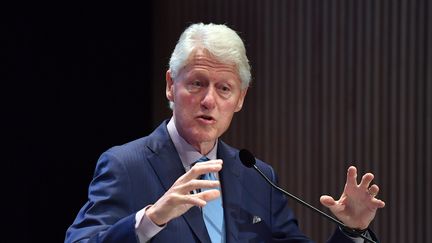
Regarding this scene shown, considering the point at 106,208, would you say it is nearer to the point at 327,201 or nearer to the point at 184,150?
the point at 184,150

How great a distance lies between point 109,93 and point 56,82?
36 centimetres

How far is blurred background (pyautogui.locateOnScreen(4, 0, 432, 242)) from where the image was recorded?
3.75 metres

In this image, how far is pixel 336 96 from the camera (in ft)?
13.4

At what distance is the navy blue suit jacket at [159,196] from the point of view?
2.04 metres

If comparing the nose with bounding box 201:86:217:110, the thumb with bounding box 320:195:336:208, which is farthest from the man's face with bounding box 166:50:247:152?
the thumb with bounding box 320:195:336:208

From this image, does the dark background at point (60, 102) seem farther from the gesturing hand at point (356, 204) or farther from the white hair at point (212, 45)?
the gesturing hand at point (356, 204)

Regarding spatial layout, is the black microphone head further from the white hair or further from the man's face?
the white hair

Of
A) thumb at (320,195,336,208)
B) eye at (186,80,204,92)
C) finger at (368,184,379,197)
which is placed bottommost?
thumb at (320,195,336,208)

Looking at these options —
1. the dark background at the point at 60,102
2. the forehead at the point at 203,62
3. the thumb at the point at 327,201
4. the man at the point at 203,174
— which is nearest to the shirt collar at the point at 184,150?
the man at the point at 203,174

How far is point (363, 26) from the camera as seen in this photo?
4016mm

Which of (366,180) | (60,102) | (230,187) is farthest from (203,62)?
(60,102)

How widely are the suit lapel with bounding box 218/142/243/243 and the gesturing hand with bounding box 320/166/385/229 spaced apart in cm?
30

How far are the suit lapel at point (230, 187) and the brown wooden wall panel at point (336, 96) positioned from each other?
5.50ft

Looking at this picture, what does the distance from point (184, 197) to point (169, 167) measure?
1.49ft
